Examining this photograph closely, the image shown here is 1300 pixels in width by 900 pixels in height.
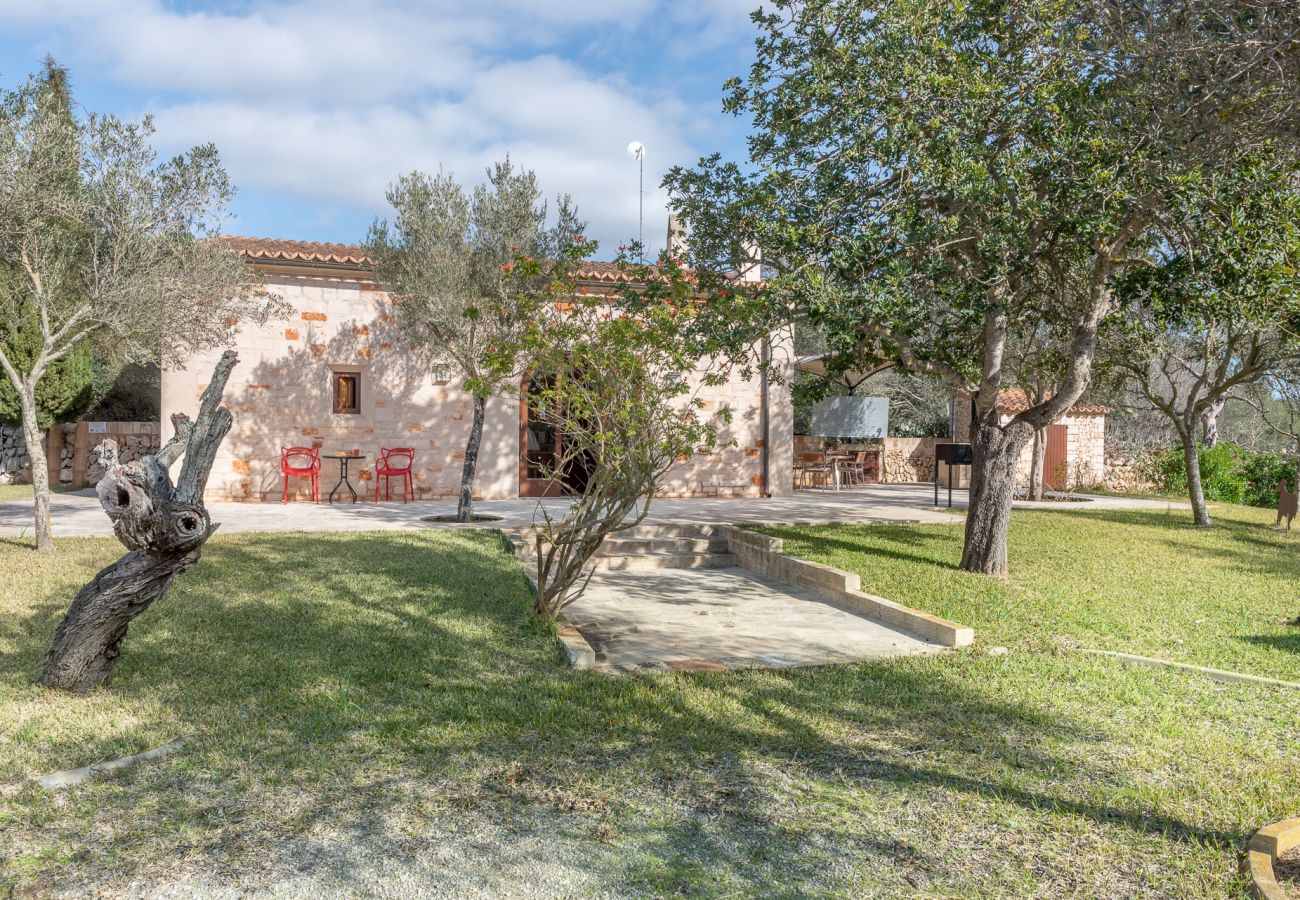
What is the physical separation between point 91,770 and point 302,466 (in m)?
11.1

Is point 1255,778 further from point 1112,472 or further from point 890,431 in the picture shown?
point 890,431

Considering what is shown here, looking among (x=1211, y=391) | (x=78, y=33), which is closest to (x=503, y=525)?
(x=78, y=33)

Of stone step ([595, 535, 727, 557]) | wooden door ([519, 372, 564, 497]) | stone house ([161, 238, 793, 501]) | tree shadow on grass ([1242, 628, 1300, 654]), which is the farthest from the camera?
wooden door ([519, 372, 564, 497])

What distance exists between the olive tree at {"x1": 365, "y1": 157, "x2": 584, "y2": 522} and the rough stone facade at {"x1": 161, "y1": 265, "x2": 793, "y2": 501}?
2.49m

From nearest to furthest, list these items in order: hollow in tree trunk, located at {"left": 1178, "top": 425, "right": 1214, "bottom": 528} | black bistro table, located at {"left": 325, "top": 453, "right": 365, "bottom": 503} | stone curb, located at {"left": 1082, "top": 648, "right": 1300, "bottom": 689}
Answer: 1. stone curb, located at {"left": 1082, "top": 648, "right": 1300, "bottom": 689}
2. hollow in tree trunk, located at {"left": 1178, "top": 425, "right": 1214, "bottom": 528}
3. black bistro table, located at {"left": 325, "top": 453, "right": 365, "bottom": 503}

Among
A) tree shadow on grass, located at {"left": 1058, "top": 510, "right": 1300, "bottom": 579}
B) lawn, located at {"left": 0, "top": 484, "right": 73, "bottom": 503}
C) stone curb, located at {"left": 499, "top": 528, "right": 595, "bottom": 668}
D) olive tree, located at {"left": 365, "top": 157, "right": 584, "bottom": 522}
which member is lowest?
stone curb, located at {"left": 499, "top": 528, "right": 595, "bottom": 668}

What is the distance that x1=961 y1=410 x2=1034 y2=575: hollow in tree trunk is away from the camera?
27.1ft

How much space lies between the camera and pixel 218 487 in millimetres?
13703

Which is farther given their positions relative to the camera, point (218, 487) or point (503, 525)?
point (218, 487)

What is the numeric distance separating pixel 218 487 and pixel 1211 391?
14.8m

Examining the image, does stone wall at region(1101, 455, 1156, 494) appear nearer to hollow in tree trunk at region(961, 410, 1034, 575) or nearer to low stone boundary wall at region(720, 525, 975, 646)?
hollow in tree trunk at region(961, 410, 1034, 575)

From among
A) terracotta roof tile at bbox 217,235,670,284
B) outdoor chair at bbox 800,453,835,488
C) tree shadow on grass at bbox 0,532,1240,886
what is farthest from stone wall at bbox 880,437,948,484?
tree shadow on grass at bbox 0,532,1240,886

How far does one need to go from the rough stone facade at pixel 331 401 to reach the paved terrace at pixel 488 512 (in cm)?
56

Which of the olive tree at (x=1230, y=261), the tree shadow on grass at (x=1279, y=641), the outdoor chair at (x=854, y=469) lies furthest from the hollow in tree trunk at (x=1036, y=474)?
the tree shadow on grass at (x=1279, y=641)
